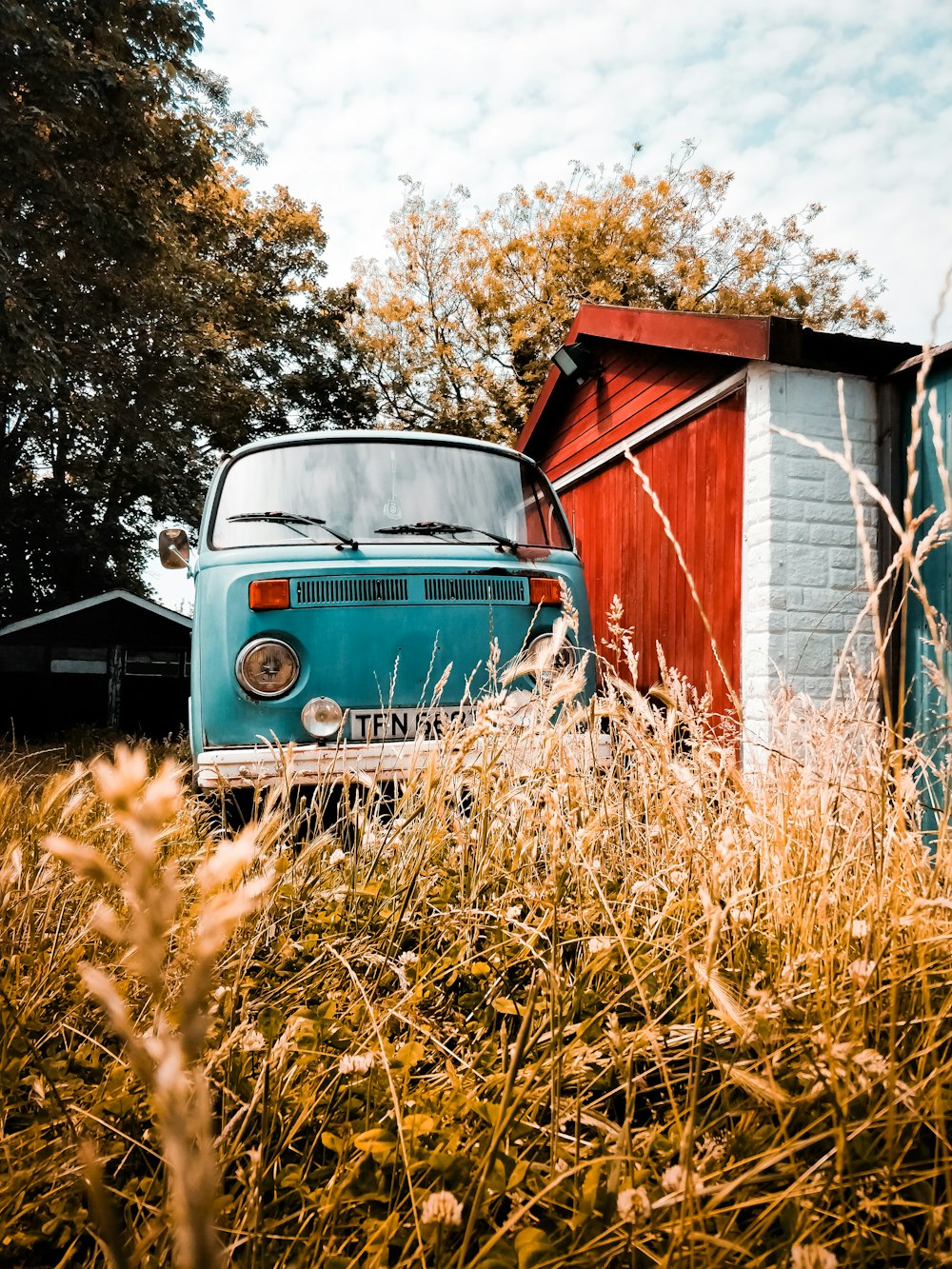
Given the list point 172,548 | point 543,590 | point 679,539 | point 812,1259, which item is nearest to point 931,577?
point 679,539

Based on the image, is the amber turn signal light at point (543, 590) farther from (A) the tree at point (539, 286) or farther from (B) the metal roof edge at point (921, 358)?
(A) the tree at point (539, 286)

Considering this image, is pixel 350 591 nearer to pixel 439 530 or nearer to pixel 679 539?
pixel 439 530

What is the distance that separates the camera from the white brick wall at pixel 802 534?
444 centimetres

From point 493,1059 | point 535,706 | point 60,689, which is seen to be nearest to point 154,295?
point 60,689

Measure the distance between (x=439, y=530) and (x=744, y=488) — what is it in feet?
7.19

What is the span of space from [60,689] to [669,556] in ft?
37.5

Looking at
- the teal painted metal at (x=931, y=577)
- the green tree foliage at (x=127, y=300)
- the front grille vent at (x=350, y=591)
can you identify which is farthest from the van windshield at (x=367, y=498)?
the green tree foliage at (x=127, y=300)

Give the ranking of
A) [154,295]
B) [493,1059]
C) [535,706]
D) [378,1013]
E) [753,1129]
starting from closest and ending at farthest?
[753,1129], [493,1059], [378,1013], [535,706], [154,295]

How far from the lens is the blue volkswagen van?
2.96 meters

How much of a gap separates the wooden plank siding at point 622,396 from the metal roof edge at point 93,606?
7.96 meters

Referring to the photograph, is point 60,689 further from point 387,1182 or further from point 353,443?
point 387,1182

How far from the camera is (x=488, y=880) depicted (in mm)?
1910

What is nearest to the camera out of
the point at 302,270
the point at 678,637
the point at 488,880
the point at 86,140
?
the point at 488,880

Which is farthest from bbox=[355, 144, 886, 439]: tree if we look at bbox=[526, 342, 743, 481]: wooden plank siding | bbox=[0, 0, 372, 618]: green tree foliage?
bbox=[526, 342, 743, 481]: wooden plank siding
